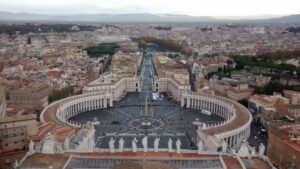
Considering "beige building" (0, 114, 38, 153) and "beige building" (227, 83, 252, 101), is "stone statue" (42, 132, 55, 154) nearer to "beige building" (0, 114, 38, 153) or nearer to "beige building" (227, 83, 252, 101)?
"beige building" (0, 114, 38, 153)

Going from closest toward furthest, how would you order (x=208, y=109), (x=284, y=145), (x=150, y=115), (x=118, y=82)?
(x=284, y=145) → (x=150, y=115) → (x=208, y=109) → (x=118, y=82)

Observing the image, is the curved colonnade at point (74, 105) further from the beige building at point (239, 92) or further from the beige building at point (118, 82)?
the beige building at point (239, 92)

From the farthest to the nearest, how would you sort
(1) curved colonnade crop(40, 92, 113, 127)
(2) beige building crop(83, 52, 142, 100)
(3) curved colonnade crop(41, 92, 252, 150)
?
(2) beige building crop(83, 52, 142, 100) < (1) curved colonnade crop(40, 92, 113, 127) < (3) curved colonnade crop(41, 92, 252, 150)

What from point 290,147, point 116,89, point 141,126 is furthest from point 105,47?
point 290,147

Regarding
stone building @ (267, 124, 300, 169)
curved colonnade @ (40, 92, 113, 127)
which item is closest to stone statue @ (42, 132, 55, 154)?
curved colonnade @ (40, 92, 113, 127)

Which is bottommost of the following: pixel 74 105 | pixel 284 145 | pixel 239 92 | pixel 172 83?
pixel 74 105

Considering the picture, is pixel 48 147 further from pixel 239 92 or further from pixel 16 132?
pixel 239 92

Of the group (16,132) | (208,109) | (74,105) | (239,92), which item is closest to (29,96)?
(74,105)

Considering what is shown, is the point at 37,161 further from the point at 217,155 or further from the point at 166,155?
the point at 217,155
